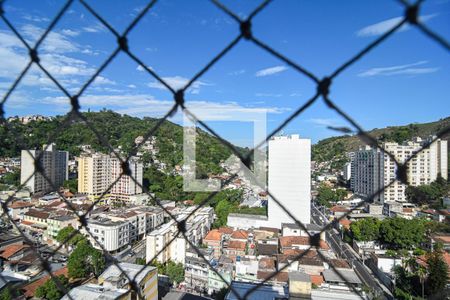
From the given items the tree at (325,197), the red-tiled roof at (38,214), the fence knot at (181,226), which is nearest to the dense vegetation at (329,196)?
the tree at (325,197)

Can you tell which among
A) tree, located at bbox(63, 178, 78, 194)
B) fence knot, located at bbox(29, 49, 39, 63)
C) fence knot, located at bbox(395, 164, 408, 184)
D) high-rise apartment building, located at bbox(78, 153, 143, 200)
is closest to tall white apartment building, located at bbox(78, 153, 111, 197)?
high-rise apartment building, located at bbox(78, 153, 143, 200)

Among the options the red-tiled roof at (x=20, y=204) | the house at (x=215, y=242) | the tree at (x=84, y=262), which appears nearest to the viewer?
the tree at (x=84, y=262)

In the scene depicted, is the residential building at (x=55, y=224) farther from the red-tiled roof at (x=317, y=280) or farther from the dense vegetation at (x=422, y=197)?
the dense vegetation at (x=422, y=197)

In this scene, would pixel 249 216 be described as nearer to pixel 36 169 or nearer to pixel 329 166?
pixel 36 169

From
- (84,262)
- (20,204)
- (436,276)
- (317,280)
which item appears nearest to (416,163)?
(436,276)

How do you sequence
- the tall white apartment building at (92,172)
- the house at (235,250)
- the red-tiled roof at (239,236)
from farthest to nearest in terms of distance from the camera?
1. the tall white apartment building at (92,172)
2. the red-tiled roof at (239,236)
3. the house at (235,250)

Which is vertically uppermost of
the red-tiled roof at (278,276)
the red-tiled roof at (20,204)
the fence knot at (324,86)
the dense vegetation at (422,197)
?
the fence knot at (324,86)

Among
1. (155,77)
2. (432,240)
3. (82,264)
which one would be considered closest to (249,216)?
(432,240)

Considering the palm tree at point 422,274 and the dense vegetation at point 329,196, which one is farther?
the dense vegetation at point 329,196
